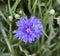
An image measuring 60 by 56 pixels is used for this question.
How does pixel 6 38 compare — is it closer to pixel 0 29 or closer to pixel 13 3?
pixel 0 29

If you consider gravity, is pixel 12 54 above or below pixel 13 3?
below

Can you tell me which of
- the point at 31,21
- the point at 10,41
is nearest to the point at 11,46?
the point at 10,41

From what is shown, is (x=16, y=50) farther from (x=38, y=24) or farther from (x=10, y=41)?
(x=38, y=24)

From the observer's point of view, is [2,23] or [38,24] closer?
[38,24]
